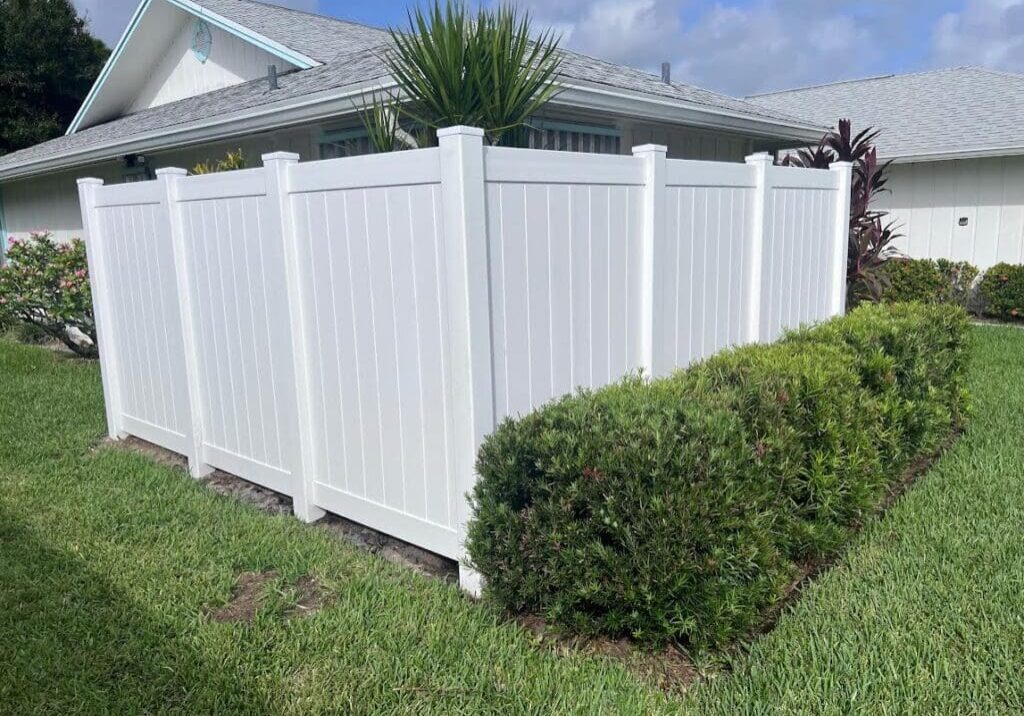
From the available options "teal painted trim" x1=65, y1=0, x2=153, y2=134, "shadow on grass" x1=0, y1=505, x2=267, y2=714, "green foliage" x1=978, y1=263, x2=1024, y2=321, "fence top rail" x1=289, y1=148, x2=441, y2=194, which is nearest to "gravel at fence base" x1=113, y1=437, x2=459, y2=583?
"shadow on grass" x1=0, y1=505, x2=267, y2=714

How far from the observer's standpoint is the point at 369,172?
3.59 metres

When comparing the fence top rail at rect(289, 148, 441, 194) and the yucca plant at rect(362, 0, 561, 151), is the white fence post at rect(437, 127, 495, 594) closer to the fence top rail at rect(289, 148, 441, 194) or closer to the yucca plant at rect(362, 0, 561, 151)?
the fence top rail at rect(289, 148, 441, 194)

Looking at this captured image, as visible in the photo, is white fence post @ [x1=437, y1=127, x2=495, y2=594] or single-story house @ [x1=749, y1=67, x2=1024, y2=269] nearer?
white fence post @ [x1=437, y1=127, x2=495, y2=594]

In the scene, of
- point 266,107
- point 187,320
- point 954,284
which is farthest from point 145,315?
point 954,284

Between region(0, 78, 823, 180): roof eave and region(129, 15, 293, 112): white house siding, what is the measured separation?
1.91 metres

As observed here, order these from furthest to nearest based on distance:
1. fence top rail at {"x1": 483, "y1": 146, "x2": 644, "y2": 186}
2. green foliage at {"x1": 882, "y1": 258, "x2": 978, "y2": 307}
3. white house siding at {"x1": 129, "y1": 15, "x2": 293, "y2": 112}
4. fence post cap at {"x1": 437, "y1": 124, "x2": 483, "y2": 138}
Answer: green foliage at {"x1": 882, "y1": 258, "x2": 978, "y2": 307}
white house siding at {"x1": 129, "y1": 15, "x2": 293, "y2": 112}
fence top rail at {"x1": 483, "y1": 146, "x2": 644, "y2": 186}
fence post cap at {"x1": 437, "y1": 124, "x2": 483, "y2": 138}

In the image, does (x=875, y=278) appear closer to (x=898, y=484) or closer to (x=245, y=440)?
(x=898, y=484)

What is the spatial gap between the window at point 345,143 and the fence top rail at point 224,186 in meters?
2.51

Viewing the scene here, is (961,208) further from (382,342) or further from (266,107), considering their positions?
(382,342)

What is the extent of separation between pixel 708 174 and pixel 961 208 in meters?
9.88

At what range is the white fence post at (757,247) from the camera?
16.3 ft

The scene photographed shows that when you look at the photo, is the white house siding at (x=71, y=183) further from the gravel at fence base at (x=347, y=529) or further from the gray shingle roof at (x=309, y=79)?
the gravel at fence base at (x=347, y=529)

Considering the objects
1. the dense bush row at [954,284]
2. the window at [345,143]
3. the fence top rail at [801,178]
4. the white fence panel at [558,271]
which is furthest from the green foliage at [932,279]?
the white fence panel at [558,271]

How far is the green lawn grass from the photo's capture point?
2.71 metres
